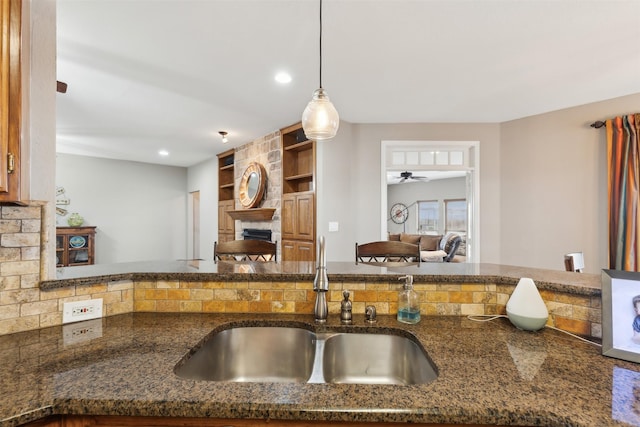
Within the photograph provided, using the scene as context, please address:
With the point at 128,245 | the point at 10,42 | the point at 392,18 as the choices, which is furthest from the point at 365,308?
the point at 128,245

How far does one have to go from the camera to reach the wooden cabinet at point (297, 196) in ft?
13.0

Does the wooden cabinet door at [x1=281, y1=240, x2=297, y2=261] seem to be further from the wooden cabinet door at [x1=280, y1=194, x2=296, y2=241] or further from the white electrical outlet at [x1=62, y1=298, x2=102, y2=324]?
the white electrical outlet at [x1=62, y1=298, x2=102, y2=324]

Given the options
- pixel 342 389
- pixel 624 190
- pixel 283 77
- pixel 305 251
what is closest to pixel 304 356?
pixel 342 389

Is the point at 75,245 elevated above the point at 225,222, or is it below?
below

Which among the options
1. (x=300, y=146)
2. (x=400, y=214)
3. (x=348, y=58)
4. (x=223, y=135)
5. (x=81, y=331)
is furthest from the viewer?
(x=400, y=214)

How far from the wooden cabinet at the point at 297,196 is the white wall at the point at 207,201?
2.35 metres

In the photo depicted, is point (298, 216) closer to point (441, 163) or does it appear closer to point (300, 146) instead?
point (300, 146)

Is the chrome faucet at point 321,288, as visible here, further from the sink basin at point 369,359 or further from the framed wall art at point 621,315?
the framed wall art at point 621,315

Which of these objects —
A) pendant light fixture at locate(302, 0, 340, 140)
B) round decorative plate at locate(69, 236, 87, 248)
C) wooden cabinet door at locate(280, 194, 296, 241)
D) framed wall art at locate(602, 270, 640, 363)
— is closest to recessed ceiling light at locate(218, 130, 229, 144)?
wooden cabinet door at locate(280, 194, 296, 241)

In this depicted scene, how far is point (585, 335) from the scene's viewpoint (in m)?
1.05

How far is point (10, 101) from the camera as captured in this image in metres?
0.88

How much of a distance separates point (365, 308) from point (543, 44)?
2.28m

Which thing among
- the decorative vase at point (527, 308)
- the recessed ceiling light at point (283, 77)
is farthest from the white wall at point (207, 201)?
the decorative vase at point (527, 308)

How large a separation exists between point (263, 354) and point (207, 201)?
233 inches
